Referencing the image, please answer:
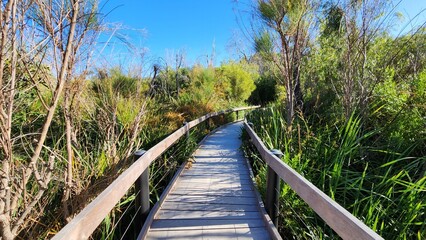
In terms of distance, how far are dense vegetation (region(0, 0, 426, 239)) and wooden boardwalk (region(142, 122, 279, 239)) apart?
0.29m

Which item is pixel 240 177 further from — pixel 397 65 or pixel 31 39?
pixel 397 65

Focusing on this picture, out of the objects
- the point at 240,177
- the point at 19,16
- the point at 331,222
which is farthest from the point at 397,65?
the point at 19,16

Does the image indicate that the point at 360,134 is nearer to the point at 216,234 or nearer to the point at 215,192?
the point at 215,192

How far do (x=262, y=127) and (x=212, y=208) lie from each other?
2.39m

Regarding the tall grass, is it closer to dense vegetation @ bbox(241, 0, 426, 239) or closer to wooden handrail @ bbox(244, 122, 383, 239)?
dense vegetation @ bbox(241, 0, 426, 239)

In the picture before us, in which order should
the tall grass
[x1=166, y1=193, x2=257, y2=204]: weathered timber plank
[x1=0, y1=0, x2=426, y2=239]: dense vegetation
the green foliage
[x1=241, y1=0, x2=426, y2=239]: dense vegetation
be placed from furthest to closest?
the green foliage
[x1=166, y1=193, x2=257, y2=204]: weathered timber plank
[x1=241, y1=0, x2=426, y2=239]: dense vegetation
the tall grass
[x1=0, y1=0, x2=426, y2=239]: dense vegetation

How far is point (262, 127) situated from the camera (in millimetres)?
5215

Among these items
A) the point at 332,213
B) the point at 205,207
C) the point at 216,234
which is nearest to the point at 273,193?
the point at 216,234

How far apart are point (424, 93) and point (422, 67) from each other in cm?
159

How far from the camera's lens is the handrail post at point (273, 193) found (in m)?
2.79

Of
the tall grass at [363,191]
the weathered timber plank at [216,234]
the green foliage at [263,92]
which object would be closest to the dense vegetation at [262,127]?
the tall grass at [363,191]

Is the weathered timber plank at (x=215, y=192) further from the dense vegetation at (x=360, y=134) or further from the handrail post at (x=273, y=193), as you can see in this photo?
the handrail post at (x=273, y=193)


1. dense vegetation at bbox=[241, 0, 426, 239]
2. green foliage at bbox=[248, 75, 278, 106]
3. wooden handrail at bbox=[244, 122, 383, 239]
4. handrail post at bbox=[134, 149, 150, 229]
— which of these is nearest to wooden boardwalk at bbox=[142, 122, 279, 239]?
handrail post at bbox=[134, 149, 150, 229]

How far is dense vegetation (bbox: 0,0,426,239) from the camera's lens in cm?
187
